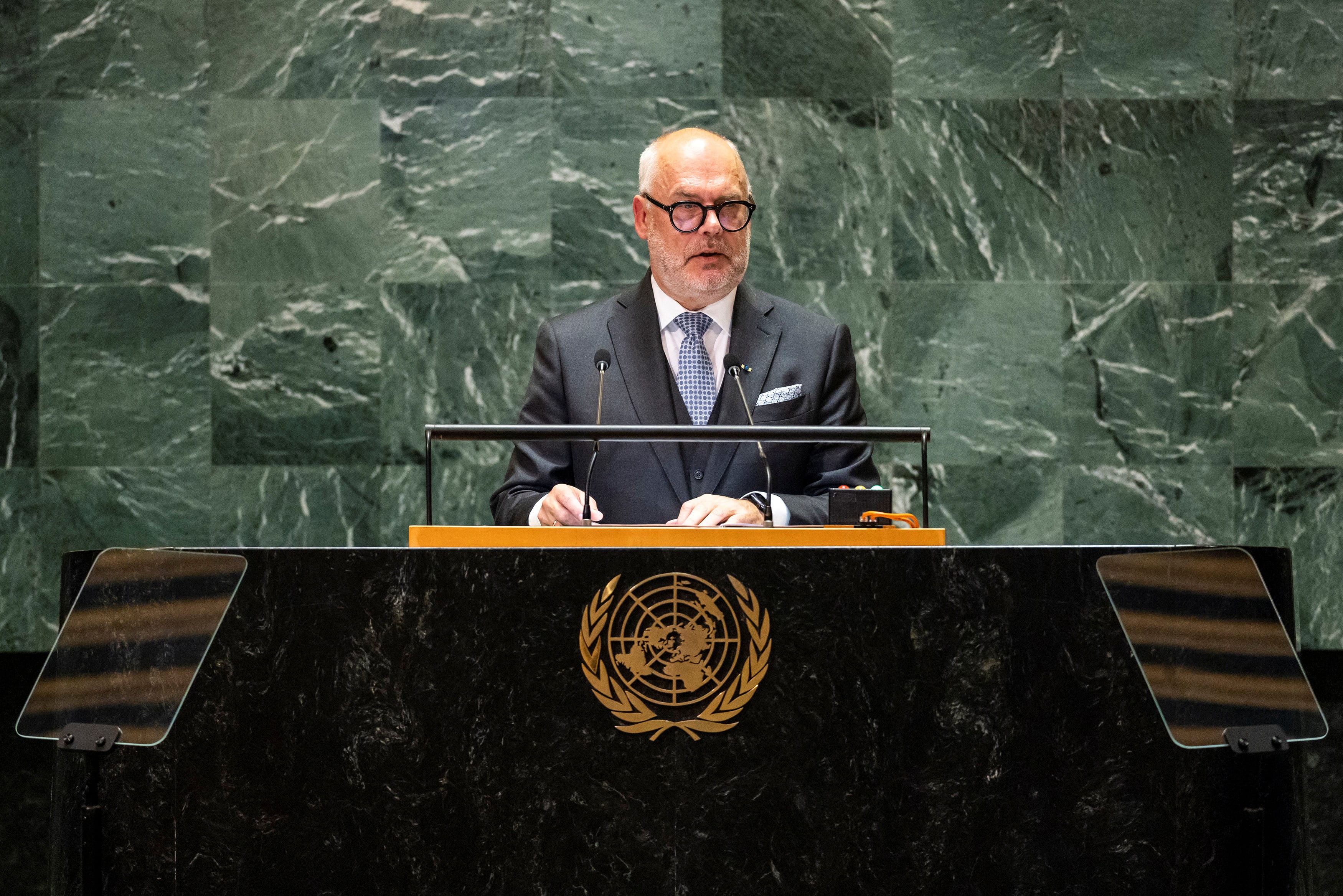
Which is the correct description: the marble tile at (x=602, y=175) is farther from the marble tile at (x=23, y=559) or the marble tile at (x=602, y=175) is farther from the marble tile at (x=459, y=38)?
the marble tile at (x=23, y=559)

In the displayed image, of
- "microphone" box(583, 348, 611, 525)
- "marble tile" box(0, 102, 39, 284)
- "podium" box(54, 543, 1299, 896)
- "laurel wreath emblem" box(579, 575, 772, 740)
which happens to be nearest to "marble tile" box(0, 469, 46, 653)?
"marble tile" box(0, 102, 39, 284)

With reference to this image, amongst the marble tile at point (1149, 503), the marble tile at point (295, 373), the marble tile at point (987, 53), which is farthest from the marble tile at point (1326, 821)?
the marble tile at point (295, 373)

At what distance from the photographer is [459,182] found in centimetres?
441

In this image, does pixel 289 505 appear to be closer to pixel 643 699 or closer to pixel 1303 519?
pixel 643 699

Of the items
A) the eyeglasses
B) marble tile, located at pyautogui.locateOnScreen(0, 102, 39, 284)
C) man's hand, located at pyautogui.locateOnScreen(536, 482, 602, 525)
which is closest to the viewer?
man's hand, located at pyautogui.locateOnScreen(536, 482, 602, 525)

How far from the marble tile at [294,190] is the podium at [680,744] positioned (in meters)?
2.64

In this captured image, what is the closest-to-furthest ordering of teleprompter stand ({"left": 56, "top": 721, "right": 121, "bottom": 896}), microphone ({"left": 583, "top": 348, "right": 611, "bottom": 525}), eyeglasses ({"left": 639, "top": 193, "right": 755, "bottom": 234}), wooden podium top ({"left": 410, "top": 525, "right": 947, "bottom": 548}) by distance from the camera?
teleprompter stand ({"left": 56, "top": 721, "right": 121, "bottom": 896}) → wooden podium top ({"left": 410, "top": 525, "right": 947, "bottom": 548}) → microphone ({"left": 583, "top": 348, "right": 611, "bottom": 525}) → eyeglasses ({"left": 639, "top": 193, "right": 755, "bottom": 234})

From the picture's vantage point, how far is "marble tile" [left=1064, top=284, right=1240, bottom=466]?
4.45 metres

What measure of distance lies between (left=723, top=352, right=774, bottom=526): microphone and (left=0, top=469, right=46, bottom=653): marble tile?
8.91ft

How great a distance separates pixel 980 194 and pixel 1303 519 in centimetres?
157

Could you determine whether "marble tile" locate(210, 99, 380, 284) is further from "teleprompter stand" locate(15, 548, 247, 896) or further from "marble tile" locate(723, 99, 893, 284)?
"teleprompter stand" locate(15, 548, 247, 896)

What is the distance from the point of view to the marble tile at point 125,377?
4.38 meters

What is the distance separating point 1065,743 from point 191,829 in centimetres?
130

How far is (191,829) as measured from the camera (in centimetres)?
190
